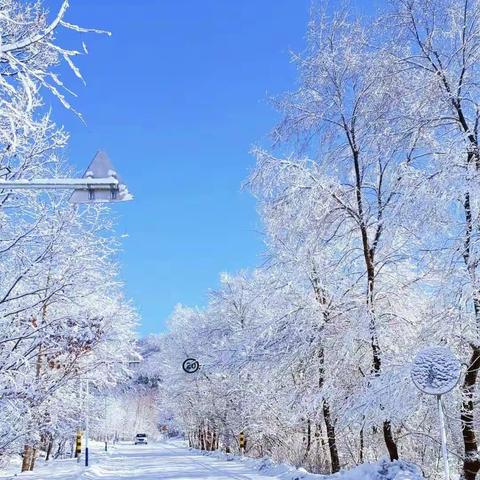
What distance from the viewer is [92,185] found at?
4391mm

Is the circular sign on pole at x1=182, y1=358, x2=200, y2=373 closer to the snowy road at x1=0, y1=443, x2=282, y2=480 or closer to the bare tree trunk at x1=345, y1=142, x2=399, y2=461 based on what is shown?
the snowy road at x1=0, y1=443, x2=282, y2=480

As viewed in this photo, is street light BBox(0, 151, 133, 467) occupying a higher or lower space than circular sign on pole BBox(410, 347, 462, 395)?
higher

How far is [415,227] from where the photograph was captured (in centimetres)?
864

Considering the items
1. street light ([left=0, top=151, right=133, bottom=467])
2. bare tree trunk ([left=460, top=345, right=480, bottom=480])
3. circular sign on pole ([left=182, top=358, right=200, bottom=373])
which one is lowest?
bare tree trunk ([left=460, top=345, right=480, bottom=480])

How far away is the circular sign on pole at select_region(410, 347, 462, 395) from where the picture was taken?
7.21m

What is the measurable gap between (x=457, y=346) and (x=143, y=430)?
A: 325 ft

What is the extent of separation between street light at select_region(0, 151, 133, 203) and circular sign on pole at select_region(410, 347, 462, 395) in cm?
485

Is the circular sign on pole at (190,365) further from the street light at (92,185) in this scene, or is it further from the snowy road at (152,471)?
the street light at (92,185)

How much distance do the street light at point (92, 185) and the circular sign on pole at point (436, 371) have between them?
485 cm

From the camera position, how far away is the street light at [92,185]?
4391mm

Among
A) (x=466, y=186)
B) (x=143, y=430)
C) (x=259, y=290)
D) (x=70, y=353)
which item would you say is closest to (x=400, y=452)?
(x=259, y=290)

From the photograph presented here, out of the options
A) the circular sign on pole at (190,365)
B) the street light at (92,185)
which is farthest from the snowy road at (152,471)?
the street light at (92,185)

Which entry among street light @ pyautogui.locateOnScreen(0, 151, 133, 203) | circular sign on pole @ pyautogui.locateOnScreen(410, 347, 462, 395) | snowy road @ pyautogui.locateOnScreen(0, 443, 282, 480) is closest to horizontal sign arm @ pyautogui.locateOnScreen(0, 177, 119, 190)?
street light @ pyautogui.locateOnScreen(0, 151, 133, 203)

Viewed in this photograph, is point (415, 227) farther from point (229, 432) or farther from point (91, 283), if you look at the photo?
point (229, 432)
